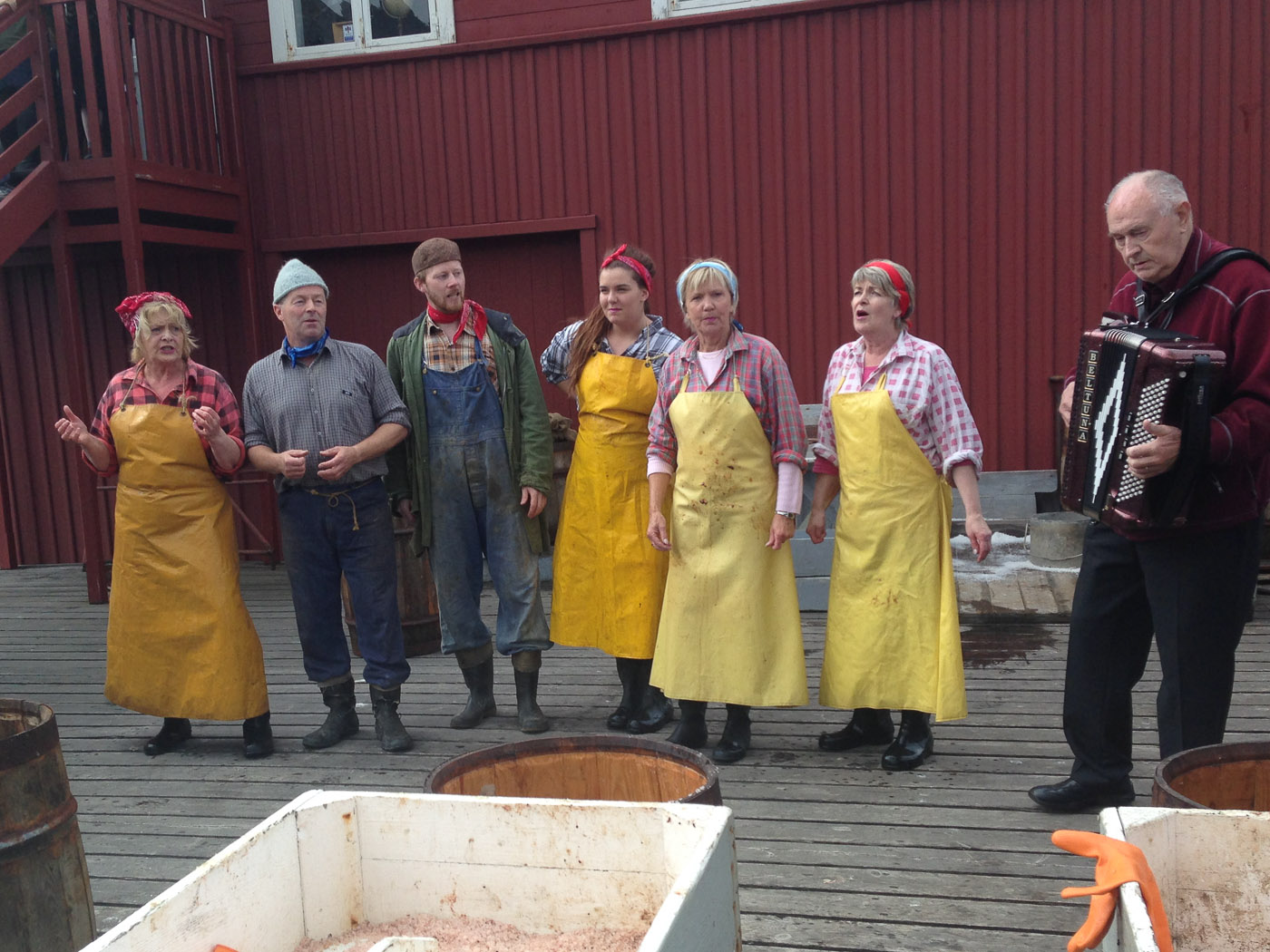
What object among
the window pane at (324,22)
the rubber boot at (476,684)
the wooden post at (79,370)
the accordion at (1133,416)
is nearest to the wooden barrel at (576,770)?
the accordion at (1133,416)

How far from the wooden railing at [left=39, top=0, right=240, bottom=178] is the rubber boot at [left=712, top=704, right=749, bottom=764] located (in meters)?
4.95

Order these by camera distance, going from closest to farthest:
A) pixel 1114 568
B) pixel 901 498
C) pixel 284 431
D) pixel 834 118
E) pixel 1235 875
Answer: pixel 1235 875, pixel 1114 568, pixel 901 498, pixel 284 431, pixel 834 118

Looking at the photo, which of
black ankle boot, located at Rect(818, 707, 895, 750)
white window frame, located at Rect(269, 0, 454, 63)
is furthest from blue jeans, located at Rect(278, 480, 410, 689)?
white window frame, located at Rect(269, 0, 454, 63)

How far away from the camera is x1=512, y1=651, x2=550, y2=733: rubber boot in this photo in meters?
4.33

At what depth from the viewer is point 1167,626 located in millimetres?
2881

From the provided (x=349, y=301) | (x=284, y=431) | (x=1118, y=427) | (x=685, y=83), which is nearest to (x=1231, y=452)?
(x=1118, y=427)

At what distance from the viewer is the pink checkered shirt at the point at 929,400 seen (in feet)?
11.5

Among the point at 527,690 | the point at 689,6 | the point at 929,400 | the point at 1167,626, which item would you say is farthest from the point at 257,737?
the point at 689,6

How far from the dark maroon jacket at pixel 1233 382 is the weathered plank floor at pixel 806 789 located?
0.98 meters

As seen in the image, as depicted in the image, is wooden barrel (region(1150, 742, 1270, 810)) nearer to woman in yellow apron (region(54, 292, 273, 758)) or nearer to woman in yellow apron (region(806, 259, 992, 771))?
woman in yellow apron (region(806, 259, 992, 771))

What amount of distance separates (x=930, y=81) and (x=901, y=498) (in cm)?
402

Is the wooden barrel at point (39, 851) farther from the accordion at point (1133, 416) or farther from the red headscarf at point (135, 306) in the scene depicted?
the accordion at point (1133, 416)

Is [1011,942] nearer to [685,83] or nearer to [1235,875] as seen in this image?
[1235,875]

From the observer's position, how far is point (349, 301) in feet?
25.8
